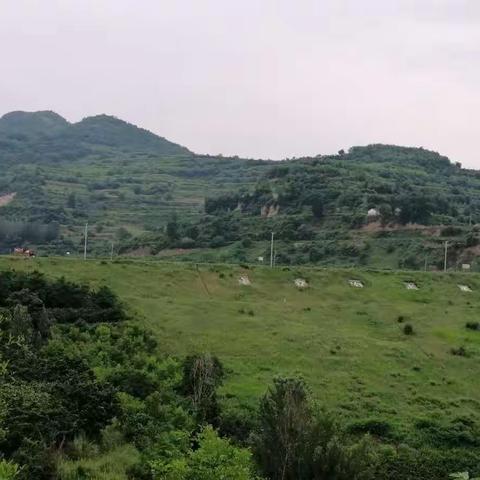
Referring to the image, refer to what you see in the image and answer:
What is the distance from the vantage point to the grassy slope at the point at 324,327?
40250 mm

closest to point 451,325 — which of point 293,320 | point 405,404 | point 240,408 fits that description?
point 293,320

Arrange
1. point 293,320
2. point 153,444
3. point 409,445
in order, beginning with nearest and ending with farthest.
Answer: point 153,444 < point 409,445 < point 293,320

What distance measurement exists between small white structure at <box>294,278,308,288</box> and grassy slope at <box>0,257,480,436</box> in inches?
21.8

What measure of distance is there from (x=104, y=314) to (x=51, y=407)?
17660mm

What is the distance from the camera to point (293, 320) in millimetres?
52656


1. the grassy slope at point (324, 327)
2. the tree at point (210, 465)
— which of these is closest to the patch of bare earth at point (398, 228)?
the grassy slope at point (324, 327)

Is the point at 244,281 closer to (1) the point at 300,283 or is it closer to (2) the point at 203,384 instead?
(1) the point at 300,283

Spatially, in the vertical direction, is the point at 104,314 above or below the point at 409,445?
above

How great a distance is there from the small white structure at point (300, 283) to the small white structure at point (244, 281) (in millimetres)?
3889

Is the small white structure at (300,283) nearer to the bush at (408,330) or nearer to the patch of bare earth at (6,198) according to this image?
the bush at (408,330)

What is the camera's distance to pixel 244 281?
6194cm

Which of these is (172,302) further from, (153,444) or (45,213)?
(45,213)

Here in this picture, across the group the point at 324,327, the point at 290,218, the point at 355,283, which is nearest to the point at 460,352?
the point at 324,327

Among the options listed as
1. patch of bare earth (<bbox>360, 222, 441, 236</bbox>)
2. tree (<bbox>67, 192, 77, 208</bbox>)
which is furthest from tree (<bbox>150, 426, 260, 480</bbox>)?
tree (<bbox>67, 192, 77, 208</bbox>)
